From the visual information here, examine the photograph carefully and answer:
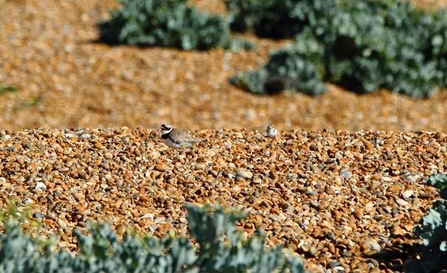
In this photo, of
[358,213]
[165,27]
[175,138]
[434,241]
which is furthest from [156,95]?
[434,241]

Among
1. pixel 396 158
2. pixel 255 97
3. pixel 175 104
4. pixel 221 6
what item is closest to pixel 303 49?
pixel 255 97

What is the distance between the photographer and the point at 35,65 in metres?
9.35

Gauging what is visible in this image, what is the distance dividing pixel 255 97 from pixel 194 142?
3.64m

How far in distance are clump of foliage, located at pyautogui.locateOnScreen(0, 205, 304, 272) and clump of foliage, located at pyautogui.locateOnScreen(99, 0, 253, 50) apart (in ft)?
22.0

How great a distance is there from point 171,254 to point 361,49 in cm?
673

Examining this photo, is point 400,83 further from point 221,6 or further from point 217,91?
point 221,6

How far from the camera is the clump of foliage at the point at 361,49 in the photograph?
9.27 metres

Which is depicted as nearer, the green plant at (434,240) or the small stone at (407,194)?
the green plant at (434,240)

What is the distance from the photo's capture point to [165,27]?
1004 centimetres

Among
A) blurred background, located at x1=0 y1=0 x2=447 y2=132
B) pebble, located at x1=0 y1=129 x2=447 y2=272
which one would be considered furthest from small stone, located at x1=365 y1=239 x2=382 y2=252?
blurred background, located at x1=0 y1=0 x2=447 y2=132

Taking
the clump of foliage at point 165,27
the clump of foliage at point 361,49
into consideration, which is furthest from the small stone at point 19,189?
the clump of foliage at point 165,27

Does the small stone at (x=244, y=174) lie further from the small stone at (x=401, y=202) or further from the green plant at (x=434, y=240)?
the green plant at (x=434, y=240)

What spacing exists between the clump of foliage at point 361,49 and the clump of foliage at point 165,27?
71 centimetres

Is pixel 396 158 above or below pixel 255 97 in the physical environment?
above
